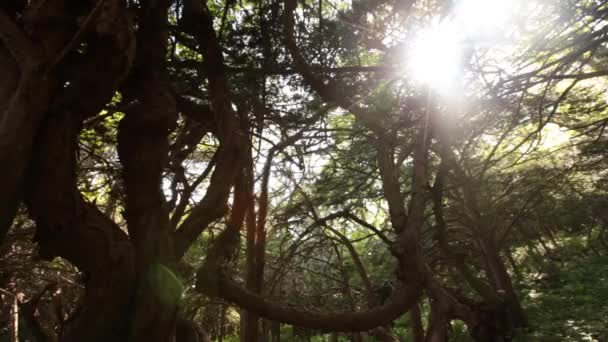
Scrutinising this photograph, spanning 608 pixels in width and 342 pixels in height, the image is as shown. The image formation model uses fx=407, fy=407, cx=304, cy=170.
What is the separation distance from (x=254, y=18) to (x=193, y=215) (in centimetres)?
209

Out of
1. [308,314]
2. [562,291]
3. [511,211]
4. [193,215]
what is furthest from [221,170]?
[562,291]

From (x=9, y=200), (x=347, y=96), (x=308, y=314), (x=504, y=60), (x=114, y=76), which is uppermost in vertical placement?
(x=504, y=60)

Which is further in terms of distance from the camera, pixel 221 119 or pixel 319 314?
pixel 221 119

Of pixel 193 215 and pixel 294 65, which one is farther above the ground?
pixel 294 65

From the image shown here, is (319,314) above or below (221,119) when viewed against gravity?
below

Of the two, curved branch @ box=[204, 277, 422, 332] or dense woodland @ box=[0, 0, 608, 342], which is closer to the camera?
dense woodland @ box=[0, 0, 608, 342]

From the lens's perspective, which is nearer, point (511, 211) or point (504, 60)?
point (504, 60)

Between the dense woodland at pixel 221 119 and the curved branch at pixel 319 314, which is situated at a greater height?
the dense woodland at pixel 221 119

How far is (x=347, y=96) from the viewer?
152 inches

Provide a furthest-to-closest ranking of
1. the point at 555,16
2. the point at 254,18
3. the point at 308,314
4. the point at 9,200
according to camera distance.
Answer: the point at 254,18 → the point at 555,16 → the point at 308,314 → the point at 9,200

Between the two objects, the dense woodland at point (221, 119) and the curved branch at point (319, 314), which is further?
the curved branch at point (319, 314)

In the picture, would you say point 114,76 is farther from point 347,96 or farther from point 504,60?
point 504,60

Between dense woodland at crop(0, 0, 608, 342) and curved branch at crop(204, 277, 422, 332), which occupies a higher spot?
dense woodland at crop(0, 0, 608, 342)

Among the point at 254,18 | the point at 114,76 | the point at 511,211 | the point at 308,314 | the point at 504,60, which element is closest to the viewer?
the point at 114,76
